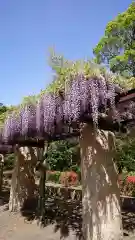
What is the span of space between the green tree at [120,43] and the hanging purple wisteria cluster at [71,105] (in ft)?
35.7

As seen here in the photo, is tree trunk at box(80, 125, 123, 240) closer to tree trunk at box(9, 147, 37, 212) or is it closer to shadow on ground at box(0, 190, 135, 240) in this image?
shadow on ground at box(0, 190, 135, 240)

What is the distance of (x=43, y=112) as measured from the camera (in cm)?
540

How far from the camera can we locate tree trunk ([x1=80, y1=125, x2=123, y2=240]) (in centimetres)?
498

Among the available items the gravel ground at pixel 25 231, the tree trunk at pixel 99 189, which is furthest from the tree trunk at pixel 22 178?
the tree trunk at pixel 99 189

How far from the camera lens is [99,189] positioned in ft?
16.5

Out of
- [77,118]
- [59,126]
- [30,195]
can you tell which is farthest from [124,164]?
[77,118]

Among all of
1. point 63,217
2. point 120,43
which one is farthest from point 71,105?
point 120,43

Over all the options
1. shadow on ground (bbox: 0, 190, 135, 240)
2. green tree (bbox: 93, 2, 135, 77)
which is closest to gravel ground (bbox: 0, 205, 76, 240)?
shadow on ground (bbox: 0, 190, 135, 240)

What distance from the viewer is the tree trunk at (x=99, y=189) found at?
196 inches

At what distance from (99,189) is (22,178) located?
480cm

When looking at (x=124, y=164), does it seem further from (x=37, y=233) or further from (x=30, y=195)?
(x=37, y=233)

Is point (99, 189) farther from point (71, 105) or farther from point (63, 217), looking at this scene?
point (63, 217)

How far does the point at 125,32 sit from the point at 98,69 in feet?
45.5

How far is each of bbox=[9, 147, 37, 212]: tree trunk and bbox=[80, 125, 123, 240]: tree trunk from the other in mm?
4388
